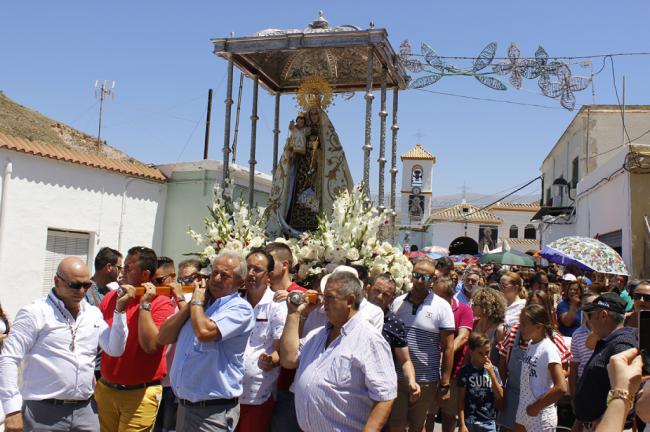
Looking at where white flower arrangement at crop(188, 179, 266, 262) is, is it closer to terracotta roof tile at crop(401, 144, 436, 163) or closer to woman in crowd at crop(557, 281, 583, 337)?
woman in crowd at crop(557, 281, 583, 337)

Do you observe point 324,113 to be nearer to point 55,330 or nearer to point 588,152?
point 55,330

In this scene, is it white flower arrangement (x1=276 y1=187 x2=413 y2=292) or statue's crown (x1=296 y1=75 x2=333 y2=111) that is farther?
statue's crown (x1=296 y1=75 x2=333 y2=111)

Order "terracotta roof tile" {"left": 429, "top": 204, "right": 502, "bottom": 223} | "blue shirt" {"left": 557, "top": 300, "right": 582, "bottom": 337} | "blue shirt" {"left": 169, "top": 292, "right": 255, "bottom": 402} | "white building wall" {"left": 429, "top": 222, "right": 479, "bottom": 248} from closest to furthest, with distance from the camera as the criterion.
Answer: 1. "blue shirt" {"left": 169, "top": 292, "right": 255, "bottom": 402}
2. "blue shirt" {"left": 557, "top": 300, "right": 582, "bottom": 337}
3. "terracotta roof tile" {"left": 429, "top": 204, "right": 502, "bottom": 223}
4. "white building wall" {"left": 429, "top": 222, "right": 479, "bottom": 248}

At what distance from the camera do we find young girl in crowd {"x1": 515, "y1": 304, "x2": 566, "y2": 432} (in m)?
4.54

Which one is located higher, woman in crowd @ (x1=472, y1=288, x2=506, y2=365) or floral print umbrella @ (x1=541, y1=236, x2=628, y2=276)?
floral print umbrella @ (x1=541, y1=236, x2=628, y2=276)

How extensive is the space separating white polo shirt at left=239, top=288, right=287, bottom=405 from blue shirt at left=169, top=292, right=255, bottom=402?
339 mm

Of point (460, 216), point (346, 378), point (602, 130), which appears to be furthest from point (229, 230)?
point (460, 216)

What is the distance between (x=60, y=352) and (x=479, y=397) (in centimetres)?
314

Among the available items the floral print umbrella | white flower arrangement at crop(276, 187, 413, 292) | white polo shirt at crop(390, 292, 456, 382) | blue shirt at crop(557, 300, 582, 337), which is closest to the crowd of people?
white polo shirt at crop(390, 292, 456, 382)

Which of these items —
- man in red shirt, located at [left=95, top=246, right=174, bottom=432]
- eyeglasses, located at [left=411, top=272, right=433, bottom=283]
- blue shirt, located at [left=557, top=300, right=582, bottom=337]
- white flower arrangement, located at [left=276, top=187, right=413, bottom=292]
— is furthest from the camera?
blue shirt, located at [left=557, top=300, right=582, bottom=337]

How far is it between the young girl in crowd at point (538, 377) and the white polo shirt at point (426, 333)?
0.98m

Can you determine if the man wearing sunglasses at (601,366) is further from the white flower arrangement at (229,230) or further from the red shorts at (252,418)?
the white flower arrangement at (229,230)

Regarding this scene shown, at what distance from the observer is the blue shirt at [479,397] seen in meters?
5.19

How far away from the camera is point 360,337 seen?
3.50 metres
